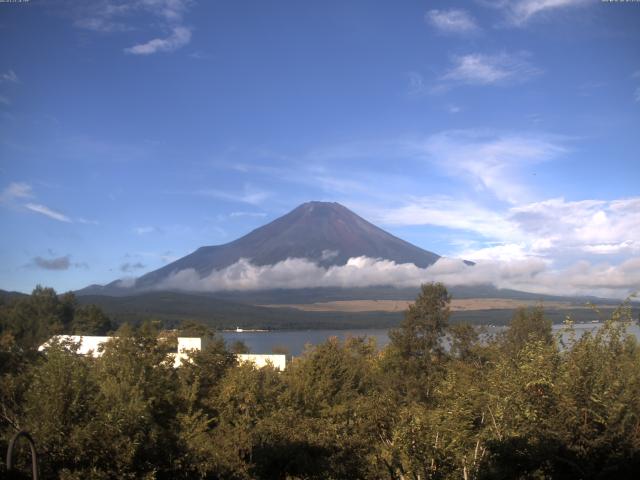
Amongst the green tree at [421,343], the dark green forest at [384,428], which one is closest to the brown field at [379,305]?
the green tree at [421,343]

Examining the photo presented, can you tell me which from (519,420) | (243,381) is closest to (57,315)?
(243,381)

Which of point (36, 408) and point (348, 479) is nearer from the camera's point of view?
point (36, 408)

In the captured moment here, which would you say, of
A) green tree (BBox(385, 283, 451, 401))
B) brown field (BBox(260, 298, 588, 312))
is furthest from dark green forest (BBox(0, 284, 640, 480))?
brown field (BBox(260, 298, 588, 312))

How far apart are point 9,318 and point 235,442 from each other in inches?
2412

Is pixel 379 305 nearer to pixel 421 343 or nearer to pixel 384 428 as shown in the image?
pixel 421 343

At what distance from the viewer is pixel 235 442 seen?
47.9ft

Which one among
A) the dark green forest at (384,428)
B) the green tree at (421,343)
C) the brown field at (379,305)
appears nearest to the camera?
the dark green forest at (384,428)

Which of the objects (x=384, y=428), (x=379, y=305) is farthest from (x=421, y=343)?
(x=379, y=305)

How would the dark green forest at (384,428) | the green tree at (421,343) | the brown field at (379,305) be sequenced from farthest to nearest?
1. the brown field at (379,305)
2. the green tree at (421,343)
3. the dark green forest at (384,428)

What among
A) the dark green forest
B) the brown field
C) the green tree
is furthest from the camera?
the brown field

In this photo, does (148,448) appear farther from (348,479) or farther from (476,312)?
(476,312)

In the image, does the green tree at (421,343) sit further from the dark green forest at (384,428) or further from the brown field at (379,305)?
the brown field at (379,305)

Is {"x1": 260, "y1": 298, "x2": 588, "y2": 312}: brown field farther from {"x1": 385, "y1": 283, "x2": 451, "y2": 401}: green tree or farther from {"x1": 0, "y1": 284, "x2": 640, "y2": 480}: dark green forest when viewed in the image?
{"x1": 0, "y1": 284, "x2": 640, "y2": 480}: dark green forest

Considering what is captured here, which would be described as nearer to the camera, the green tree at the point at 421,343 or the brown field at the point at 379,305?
the green tree at the point at 421,343
